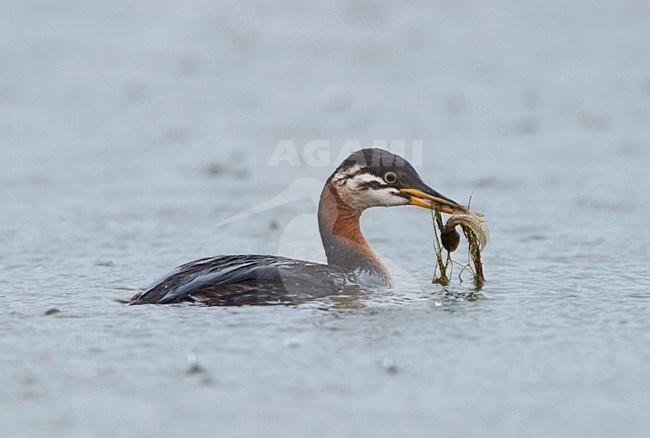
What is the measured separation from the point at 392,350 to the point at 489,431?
5.51ft

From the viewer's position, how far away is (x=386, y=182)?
1052cm

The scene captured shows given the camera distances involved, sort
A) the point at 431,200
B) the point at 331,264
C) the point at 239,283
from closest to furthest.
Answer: the point at 239,283, the point at 431,200, the point at 331,264

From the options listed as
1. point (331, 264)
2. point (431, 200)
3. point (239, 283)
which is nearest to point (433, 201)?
point (431, 200)

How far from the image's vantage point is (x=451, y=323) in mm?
9250

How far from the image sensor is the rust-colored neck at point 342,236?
35.2 feet

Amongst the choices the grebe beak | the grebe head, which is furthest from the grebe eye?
the grebe beak

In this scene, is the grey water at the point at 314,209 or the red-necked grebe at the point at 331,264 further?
the red-necked grebe at the point at 331,264

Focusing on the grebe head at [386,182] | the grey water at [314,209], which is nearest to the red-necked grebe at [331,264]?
the grebe head at [386,182]

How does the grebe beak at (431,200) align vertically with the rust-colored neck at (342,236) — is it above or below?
above

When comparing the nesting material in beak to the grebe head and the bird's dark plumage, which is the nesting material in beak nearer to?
the grebe head

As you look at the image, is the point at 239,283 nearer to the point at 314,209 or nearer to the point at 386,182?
the point at 386,182

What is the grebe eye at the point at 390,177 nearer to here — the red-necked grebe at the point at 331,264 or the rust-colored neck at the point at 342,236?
the red-necked grebe at the point at 331,264

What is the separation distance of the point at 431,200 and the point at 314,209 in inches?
159

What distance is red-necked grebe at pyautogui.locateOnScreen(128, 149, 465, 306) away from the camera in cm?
970
